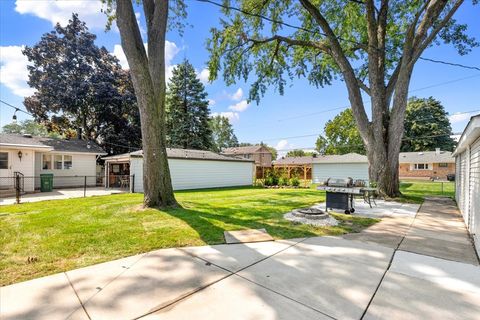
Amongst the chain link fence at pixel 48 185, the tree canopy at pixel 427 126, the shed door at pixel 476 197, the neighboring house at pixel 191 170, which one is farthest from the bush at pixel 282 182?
the tree canopy at pixel 427 126

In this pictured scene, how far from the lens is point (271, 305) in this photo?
89.8 inches

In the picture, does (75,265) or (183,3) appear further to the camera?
(183,3)

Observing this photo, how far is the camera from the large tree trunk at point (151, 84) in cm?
637

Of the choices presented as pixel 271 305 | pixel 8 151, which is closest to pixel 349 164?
pixel 271 305

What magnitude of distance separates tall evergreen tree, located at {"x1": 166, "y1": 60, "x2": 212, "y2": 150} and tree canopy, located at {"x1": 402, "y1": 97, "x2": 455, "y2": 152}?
3117 centimetres

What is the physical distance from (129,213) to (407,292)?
623cm

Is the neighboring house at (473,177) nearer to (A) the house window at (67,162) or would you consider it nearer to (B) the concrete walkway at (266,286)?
(B) the concrete walkway at (266,286)

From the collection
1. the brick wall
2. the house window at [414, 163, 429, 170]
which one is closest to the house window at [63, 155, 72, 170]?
the brick wall

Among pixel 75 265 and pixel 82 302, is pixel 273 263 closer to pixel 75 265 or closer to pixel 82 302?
pixel 82 302

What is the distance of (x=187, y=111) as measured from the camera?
86.2 feet

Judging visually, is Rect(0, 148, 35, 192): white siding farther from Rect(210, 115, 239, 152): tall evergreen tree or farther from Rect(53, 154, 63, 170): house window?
Rect(210, 115, 239, 152): tall evergreen tree

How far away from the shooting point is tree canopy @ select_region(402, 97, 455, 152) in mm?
36562

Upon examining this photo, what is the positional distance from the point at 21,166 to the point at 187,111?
52.1 feet

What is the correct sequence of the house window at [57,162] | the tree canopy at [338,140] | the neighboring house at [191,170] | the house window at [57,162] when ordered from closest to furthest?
the neighboring house at [191,170]
the house window at [57,162]
the house window at [57,162]
the tree canopy at [338,140]
